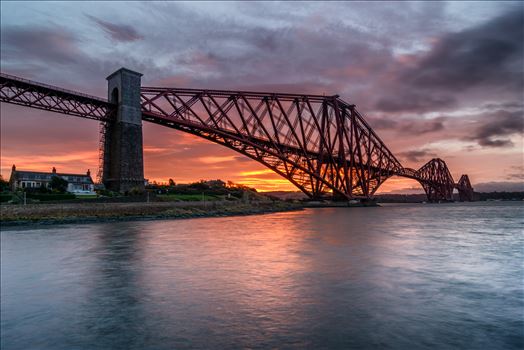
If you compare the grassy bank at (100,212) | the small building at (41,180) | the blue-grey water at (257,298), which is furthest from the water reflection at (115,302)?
the small building at (41,180)

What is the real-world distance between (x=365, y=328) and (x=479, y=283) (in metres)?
6.85

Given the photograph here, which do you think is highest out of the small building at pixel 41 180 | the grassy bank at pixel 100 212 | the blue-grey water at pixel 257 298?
the small building at pixel 41 180

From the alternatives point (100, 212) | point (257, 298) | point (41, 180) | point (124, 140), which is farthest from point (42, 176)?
point (257, 298)

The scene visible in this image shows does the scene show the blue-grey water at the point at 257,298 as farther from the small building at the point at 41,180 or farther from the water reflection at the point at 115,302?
the small building at the point at 41,180

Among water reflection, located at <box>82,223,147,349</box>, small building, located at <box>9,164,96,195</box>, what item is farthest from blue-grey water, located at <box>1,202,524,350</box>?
small building, located at <box>9,164,96,195</box>

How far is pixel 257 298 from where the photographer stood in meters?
10.1

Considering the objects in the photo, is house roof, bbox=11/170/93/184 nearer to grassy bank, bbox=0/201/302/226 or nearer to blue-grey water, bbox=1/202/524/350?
grassy bank, bbox=0/201/302/226

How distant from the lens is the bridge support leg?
4578 centimetres

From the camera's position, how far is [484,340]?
285 inches

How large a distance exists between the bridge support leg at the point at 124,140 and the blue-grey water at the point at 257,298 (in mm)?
26954

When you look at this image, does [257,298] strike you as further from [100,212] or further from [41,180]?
[41,180]

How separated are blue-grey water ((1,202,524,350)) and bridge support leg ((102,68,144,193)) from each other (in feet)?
88.4

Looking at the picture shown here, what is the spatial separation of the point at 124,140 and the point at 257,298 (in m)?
40.8

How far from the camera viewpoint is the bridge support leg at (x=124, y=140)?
4578 centimetres
